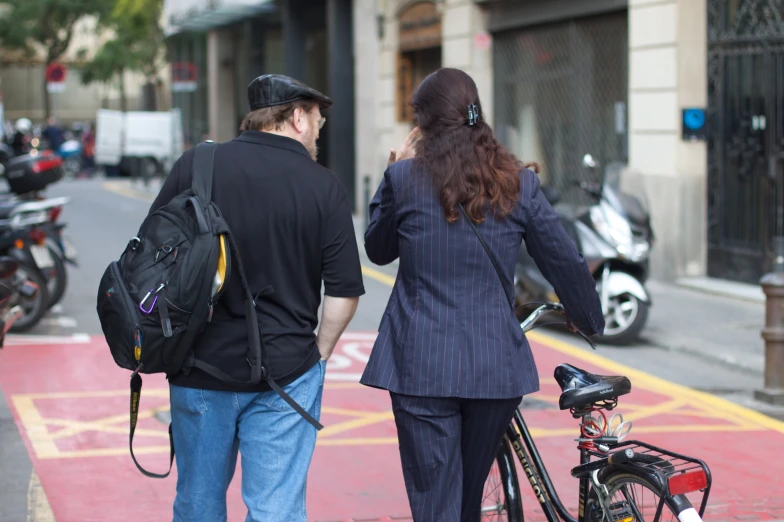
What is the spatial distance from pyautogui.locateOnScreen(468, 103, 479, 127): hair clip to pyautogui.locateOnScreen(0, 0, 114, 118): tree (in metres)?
45.3

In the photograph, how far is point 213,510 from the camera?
357cm

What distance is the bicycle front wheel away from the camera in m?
3.33

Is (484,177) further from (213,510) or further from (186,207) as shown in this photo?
(213,510)

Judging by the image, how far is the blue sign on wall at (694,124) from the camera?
12234mm

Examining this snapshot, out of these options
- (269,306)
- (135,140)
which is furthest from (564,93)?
(135,140)

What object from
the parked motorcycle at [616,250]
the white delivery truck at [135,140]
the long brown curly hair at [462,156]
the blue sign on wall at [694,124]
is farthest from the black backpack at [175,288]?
the white delivery truck at [135,140]

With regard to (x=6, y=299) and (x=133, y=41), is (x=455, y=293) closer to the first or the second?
(x=6, y=299)

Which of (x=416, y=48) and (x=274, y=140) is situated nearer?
(x=274, y=140)

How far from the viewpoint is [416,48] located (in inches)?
776

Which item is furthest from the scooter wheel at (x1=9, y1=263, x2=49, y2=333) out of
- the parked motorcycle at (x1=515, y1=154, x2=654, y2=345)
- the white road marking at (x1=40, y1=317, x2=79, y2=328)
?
the parked motorcycle at (x1=515, y1=154, x2=654, y2=345)

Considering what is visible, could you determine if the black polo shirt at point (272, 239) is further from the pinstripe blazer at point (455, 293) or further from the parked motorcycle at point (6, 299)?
the parked motorcycle at point (6, 299)

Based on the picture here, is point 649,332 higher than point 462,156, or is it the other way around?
point 462,156

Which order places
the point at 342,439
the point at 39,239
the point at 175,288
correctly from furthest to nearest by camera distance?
the point at 39,239, the point at 342,439, the point at 175,288

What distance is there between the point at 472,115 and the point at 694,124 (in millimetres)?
9338
